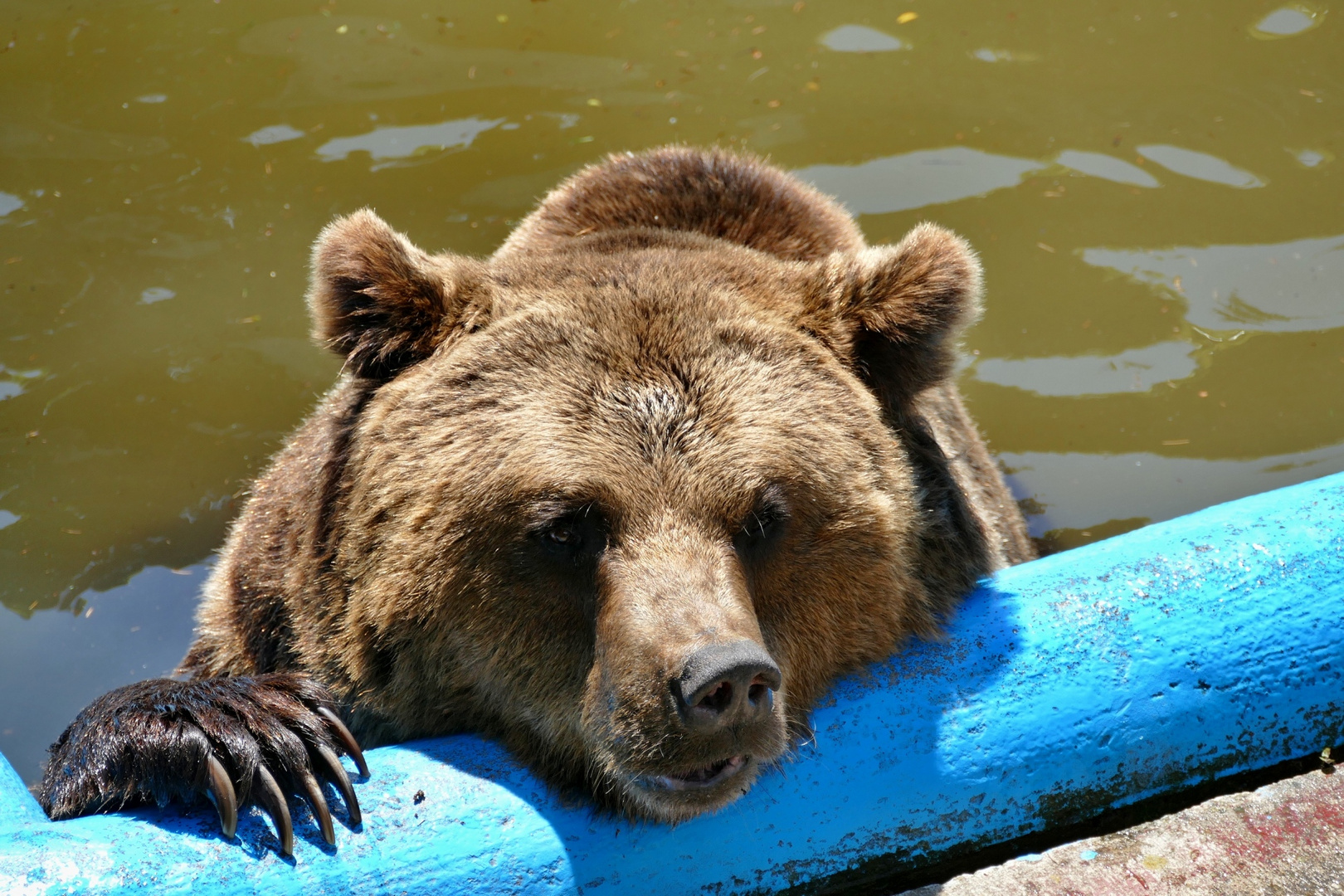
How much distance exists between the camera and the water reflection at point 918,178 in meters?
7.02

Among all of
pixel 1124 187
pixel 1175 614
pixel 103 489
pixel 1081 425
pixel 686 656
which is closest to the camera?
pixel 686 656

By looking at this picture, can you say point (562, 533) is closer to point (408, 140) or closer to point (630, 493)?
point (630, 493)

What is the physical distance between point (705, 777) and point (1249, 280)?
4967 mm

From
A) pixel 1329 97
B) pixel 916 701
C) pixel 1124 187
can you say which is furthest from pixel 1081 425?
pixel 916 701

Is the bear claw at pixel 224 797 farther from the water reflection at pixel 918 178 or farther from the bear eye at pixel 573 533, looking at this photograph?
the water reflection at pixel 918 178

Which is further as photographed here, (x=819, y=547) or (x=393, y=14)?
(x=393, y=14)

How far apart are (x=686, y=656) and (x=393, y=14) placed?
6.04 metres

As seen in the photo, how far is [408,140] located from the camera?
7.12 meters

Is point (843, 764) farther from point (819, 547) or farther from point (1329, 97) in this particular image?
point (1329, 97)

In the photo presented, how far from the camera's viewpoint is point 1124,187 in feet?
22.8

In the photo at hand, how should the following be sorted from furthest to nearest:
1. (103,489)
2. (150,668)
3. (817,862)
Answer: (103,489), (150,668), (817,862)

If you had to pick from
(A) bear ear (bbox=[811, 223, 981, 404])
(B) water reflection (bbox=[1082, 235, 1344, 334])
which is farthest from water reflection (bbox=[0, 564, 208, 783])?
(B) water reflection (bbox=[1082, 235, 1344, 334])

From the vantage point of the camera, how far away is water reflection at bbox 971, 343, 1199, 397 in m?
6.38

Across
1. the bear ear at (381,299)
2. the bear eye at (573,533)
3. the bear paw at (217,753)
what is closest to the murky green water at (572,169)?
the bear paw at (217,753)
